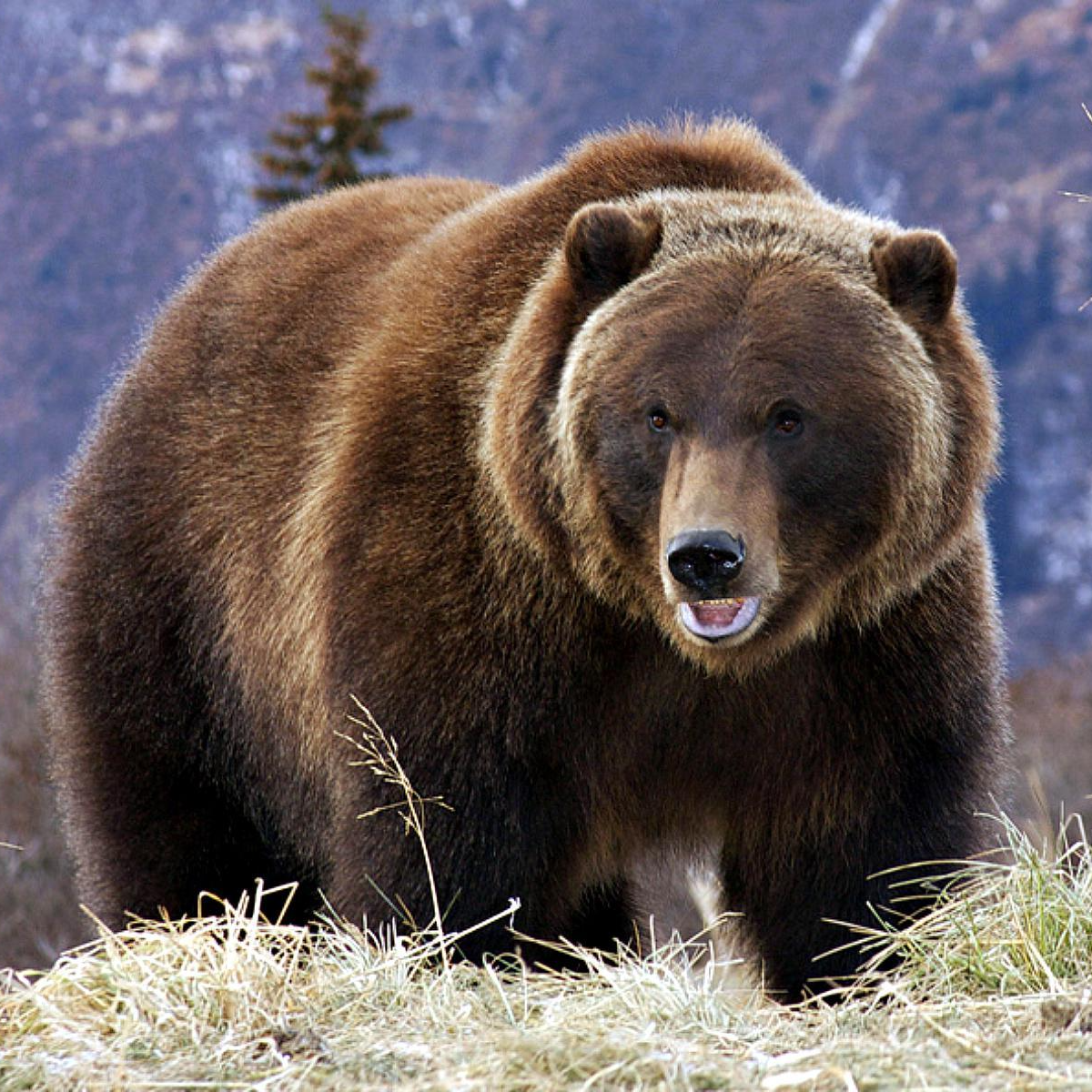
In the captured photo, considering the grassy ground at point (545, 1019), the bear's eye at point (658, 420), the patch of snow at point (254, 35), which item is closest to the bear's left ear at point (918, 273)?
the bear's eye at point (658, 420)

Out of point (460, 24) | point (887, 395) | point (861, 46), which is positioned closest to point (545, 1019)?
point (887, 395)

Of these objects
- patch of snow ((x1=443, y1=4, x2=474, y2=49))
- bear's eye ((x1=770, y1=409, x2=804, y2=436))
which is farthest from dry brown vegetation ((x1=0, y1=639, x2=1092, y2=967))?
patch of snow ((x1=443, y1=4, x2=474, y2=49))

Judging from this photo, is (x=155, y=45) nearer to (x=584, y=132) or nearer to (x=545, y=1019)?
(x=584, y=132)

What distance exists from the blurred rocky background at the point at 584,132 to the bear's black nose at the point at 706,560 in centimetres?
8499

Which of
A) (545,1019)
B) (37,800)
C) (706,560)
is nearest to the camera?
(545,1019)

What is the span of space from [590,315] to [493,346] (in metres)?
0.45

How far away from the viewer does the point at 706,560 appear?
17.7 ft

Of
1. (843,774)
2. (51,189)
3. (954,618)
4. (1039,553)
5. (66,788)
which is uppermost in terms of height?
(954,618)

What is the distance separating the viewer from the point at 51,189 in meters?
145

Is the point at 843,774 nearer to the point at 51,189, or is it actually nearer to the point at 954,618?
the point at 954,618

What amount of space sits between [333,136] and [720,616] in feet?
67.5

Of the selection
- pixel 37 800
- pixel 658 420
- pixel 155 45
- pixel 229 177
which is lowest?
pixel 37 800

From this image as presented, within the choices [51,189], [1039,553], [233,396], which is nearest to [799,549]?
[233,396]

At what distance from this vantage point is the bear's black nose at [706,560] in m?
5.34
